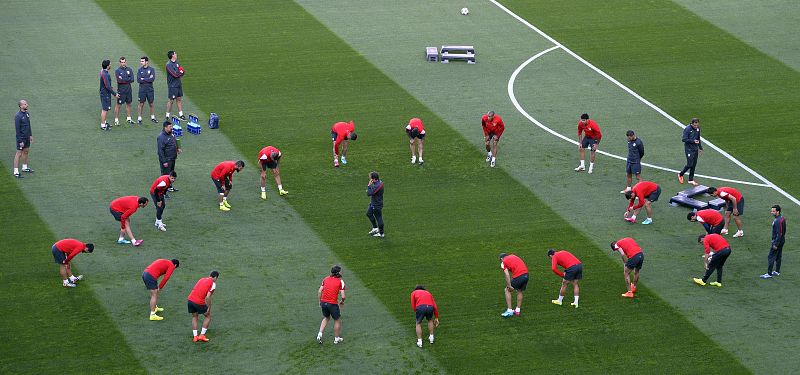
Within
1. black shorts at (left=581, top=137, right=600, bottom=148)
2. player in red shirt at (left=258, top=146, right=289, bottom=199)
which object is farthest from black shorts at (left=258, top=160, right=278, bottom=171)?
black shorts at (left=581, top=137, right=600, bottom=148)

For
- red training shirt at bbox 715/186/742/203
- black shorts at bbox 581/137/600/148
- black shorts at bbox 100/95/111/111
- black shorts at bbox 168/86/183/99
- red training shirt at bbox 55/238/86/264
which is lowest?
red training shirt at bbox 55/238/86/264

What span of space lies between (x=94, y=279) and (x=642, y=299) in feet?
44.5

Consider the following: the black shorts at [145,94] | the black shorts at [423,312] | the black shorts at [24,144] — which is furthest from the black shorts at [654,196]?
the black shorts at [24,144]

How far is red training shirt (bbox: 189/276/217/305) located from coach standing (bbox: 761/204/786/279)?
552 inches

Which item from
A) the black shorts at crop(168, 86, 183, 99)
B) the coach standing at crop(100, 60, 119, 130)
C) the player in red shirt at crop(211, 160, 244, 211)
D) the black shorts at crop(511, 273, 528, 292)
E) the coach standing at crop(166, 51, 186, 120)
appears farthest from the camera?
the black shorts at crop(168, 86, 183, 99)

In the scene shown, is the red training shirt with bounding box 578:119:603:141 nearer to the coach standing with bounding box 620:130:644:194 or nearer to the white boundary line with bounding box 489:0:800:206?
the coach standing with bounding box 620:130:644:194

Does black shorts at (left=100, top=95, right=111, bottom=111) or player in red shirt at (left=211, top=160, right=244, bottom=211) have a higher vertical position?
black shorts at (left=100, top=95, right=111, bottom=111)

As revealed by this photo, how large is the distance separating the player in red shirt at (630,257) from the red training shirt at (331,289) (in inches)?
281

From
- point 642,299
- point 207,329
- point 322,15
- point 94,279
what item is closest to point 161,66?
point 322,15

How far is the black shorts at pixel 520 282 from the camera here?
30969mm

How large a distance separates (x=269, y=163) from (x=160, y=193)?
367 centimetres

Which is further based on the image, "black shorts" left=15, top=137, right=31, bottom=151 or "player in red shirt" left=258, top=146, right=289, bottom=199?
"black shorts" left=15, top=137, right=31, bottom=151

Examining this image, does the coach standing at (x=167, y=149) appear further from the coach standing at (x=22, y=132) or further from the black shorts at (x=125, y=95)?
the black shorts at (x=125, y=95)

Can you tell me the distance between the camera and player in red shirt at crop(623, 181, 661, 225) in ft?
118
